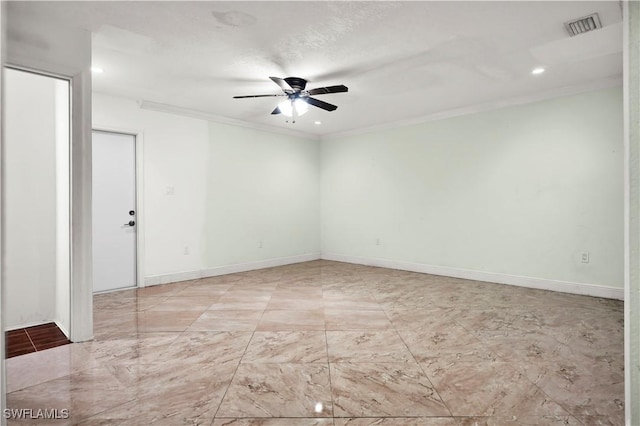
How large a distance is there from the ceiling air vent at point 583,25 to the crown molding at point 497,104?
166cm

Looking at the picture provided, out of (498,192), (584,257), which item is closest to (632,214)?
(584,257)

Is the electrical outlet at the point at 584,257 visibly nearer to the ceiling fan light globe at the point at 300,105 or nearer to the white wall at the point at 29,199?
the ceiling fan light globe at the point at 300,105

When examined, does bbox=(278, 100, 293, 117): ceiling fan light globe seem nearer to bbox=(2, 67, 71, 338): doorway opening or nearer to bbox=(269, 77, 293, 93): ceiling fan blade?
bbox=(269, 77, 293, 93): ceiling fan blade

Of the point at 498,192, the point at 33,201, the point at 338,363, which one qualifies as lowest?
the point at 338,363

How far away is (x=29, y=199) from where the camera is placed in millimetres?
3438

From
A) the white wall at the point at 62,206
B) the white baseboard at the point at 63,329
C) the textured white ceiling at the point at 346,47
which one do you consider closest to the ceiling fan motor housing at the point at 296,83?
the textured white ceiling at the point at 346,47

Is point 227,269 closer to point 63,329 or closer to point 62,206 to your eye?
point 63,329

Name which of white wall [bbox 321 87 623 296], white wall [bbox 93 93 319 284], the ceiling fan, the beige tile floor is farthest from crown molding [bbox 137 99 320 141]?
the beige tile floor

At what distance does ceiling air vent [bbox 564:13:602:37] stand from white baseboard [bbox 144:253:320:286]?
17.2 feet

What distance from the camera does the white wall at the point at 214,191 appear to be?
4875mm

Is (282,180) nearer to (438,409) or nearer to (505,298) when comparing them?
(505,298)

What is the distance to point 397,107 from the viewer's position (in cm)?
519

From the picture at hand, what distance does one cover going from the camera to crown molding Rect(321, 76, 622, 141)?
162 inches

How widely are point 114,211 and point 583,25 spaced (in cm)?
550
